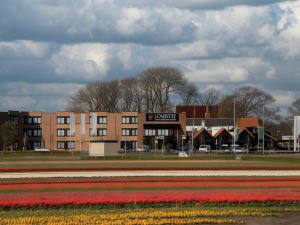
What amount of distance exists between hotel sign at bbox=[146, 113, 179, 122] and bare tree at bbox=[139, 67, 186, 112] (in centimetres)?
1080

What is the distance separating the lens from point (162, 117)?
13525cm

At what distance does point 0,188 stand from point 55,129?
10701 cm

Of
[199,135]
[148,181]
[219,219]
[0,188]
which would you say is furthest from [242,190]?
[199,135]

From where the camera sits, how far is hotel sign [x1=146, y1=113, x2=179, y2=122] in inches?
5295

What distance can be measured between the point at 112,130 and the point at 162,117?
438 inches

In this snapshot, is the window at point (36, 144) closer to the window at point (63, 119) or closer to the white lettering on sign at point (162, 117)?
the window at point (63, 119)

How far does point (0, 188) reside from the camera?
30.1 meters

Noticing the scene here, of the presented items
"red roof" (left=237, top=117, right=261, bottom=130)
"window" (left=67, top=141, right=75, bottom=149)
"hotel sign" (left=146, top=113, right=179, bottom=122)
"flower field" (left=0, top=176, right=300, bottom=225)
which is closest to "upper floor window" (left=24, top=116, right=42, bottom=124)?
"window" (left=67, top=141, right=75, bottom=149)

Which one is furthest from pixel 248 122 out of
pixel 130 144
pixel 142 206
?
pixel 142 206

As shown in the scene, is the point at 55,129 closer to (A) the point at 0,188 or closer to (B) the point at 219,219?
(A) the point at 0,188

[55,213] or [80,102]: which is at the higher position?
[80,102]

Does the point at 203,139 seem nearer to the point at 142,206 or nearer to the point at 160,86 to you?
the point at 160,86

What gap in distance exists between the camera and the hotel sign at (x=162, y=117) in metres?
134

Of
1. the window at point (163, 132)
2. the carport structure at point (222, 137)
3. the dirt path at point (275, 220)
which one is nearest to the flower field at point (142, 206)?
the dirt path at point (275, 220)
